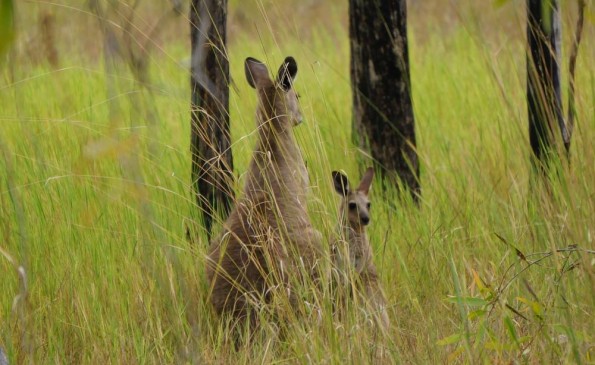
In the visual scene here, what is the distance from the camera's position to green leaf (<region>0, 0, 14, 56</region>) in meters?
1.39

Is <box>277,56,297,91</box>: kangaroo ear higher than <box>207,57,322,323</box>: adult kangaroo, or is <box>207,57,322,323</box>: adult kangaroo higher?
<box>277,56,297,91</box>: kangaroo ear

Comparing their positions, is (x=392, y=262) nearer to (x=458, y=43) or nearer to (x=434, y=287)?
(x=434, y=287)

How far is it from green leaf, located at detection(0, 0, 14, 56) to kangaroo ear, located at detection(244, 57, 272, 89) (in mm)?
3689

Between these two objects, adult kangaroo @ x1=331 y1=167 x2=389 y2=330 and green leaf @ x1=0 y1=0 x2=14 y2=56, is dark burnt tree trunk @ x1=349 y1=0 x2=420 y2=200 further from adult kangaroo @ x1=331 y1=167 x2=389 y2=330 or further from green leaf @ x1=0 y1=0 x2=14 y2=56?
green leaf @ x1=0 y1=0 x2=14 y2=56

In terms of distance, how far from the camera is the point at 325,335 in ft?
12.5

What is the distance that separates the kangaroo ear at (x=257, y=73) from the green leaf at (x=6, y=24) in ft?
12.1

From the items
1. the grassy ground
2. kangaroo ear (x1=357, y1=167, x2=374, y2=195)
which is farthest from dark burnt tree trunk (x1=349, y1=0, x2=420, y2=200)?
kangaroo ear (x1=357, y1=167, x2=374, y2=195)

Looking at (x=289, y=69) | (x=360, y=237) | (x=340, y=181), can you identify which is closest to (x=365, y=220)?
(x=360, y=237)

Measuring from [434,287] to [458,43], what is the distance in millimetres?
6529

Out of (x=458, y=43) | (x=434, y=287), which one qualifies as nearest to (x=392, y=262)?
(x=434, y=287)

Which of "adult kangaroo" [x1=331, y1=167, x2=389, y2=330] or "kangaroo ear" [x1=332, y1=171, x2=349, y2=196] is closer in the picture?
"adult kangaroo" [x1=331, y1=167, x2=389, y2=330]

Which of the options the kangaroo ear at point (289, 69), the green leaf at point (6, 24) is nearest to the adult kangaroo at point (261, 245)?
the kangaroo ear at point (289, 69)

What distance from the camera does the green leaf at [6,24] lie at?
1393 mm

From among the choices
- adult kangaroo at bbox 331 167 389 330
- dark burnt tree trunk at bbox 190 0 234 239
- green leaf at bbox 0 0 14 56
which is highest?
green leaf at bbox 0 0 14 56
